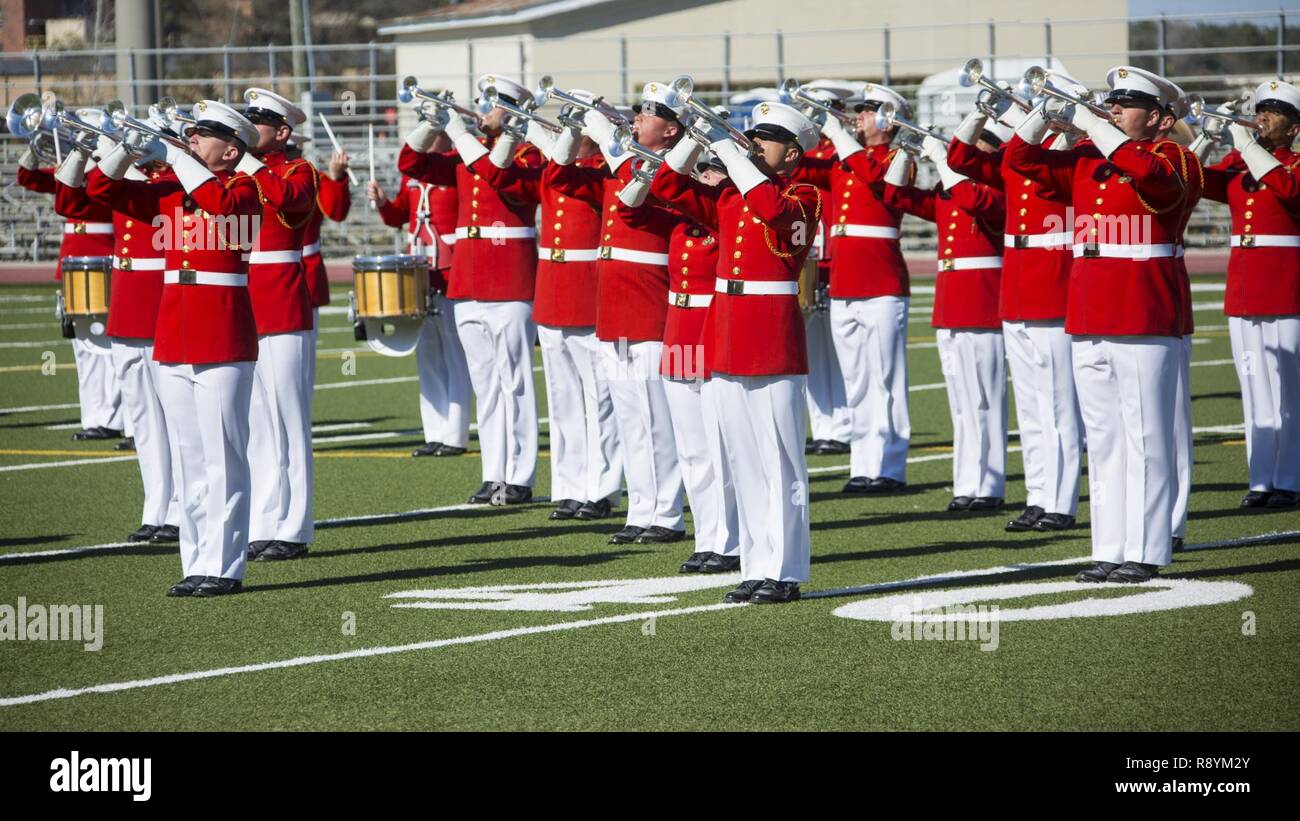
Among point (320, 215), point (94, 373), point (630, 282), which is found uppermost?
point (320, 215)

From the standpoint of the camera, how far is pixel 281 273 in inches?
370

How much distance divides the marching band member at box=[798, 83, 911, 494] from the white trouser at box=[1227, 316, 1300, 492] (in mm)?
1875

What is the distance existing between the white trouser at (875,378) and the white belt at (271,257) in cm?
353

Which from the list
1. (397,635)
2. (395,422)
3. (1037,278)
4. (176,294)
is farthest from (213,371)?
(395,422)

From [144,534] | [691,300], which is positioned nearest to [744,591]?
[691,300]

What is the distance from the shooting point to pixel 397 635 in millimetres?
7402

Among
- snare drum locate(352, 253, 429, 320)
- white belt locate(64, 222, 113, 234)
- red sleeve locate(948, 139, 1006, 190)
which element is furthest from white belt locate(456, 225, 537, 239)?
white belt locate(64, 222, 113, 234)

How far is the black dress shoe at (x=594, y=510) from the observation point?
10.3 metres

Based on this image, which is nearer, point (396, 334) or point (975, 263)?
point (975, 263)

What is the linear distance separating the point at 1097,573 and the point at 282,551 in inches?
146

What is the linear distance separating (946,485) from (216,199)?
493cm

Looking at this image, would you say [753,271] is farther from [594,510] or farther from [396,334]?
[396,334]
